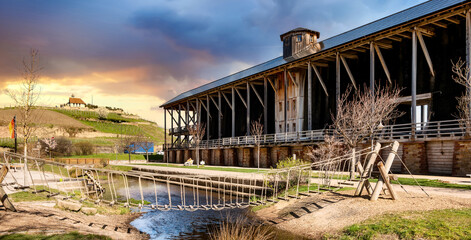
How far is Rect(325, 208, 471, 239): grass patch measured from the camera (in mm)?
9703

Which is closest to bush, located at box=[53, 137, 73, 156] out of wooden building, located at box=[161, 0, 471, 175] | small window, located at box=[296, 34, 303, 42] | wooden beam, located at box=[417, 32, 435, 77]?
wooden building, located at box=[161, 0, 471, 175]

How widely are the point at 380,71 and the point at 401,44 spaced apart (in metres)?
2.76

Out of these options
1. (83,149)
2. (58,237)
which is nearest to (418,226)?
(58,237)

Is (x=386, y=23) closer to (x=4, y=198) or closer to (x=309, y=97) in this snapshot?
(x=309, y=97)

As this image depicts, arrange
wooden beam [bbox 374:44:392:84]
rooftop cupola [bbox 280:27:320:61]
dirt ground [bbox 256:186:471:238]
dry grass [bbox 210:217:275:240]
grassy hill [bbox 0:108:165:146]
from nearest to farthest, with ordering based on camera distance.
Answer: dry grass [bbox 210:217:275:240], dirt ground [bbox 256:186:471:238], wooden beam [bbox 374:44:392:84], rooftop cupola [bbox 280:27:320:61], grassy hill [bbox 0:108:165:146]

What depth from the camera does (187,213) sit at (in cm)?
1864

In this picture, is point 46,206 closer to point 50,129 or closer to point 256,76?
point 256,76

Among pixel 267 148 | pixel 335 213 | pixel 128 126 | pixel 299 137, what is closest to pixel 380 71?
pixel 299 137

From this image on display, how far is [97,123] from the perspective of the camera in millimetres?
116438

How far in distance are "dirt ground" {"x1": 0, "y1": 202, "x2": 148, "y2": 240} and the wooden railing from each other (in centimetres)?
1727

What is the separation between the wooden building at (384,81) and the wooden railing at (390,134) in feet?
0.29

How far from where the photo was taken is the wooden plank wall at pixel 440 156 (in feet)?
Result: 71.7

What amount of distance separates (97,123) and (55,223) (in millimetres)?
112361

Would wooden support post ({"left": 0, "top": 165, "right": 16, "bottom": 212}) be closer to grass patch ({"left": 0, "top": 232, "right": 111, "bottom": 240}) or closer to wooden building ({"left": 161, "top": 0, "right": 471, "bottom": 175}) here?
grass patch ({"left": 0, "top": 232, "right": 111, "bottom": 240})
